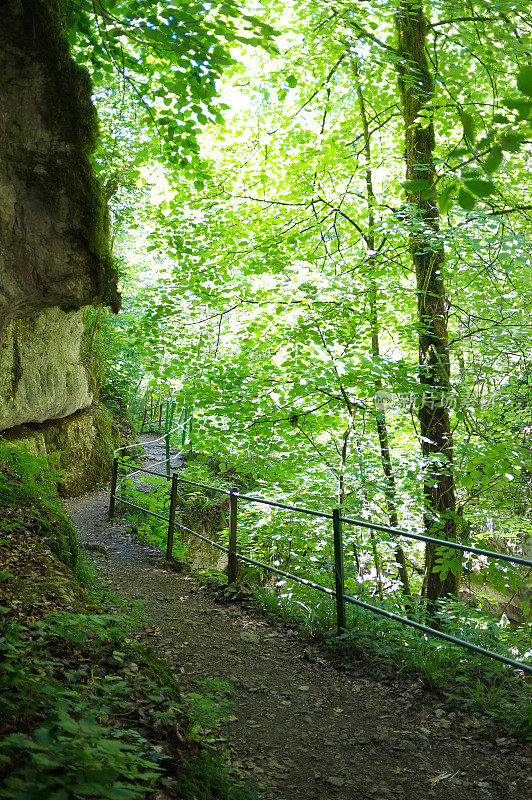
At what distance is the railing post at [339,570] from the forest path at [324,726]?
1.06ft

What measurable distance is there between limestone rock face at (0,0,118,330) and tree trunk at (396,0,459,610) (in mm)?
3731

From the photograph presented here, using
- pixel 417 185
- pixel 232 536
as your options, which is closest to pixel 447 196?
pixel 417 185

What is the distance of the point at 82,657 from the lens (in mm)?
3162

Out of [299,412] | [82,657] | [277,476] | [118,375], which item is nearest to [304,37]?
[299,412]

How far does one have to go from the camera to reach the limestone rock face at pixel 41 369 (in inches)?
356

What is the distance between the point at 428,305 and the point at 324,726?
17.0 feet

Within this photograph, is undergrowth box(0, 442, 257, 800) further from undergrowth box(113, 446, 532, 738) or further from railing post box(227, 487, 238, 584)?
railing post box(227, 487, 238, 584)

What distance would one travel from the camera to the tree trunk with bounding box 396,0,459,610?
6.38 metres

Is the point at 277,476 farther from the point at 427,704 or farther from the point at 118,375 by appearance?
the point at 118,375

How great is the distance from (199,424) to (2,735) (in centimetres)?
592

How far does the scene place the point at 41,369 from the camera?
9.94 metres

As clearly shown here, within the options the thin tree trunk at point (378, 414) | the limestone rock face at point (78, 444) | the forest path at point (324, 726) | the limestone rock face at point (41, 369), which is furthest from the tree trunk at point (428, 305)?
the limestone rock face at point (78, 444)

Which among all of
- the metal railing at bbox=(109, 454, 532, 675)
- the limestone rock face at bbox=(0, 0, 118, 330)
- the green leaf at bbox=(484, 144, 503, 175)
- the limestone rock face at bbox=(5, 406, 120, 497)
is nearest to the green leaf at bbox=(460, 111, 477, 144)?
the green leaf at bbox=(484, 144, 503, 175)

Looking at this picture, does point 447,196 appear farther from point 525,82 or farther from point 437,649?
point 437,649
